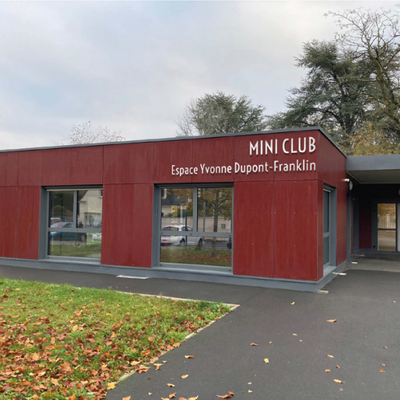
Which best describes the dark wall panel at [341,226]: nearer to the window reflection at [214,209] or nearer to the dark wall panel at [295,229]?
the dark wall panel at [295,229]

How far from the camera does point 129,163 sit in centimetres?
1020

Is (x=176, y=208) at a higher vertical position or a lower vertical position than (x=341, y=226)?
higher

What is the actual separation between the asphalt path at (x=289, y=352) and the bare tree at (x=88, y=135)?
2589cm

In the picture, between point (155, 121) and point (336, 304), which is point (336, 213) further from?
point (155, 121)

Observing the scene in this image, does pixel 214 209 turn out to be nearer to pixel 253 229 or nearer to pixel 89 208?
pixel 253 229

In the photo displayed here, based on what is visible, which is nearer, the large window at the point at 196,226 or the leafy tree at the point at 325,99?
the large window at the point at 196,226

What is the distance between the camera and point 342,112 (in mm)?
27109

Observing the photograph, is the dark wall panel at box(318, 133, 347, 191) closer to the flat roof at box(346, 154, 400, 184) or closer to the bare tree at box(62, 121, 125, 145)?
the flat roof at box(346, 154, 400, 184)

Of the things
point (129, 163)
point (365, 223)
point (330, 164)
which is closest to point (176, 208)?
point (129, 163)

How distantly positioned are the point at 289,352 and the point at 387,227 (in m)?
13.7

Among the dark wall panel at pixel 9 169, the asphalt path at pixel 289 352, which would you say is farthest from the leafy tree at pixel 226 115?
the asphalt path at pixel 289 352

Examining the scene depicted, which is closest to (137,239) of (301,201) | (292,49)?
(301,201)

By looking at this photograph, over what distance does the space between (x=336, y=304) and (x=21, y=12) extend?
11.4 meters

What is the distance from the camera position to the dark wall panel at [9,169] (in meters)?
11.8
